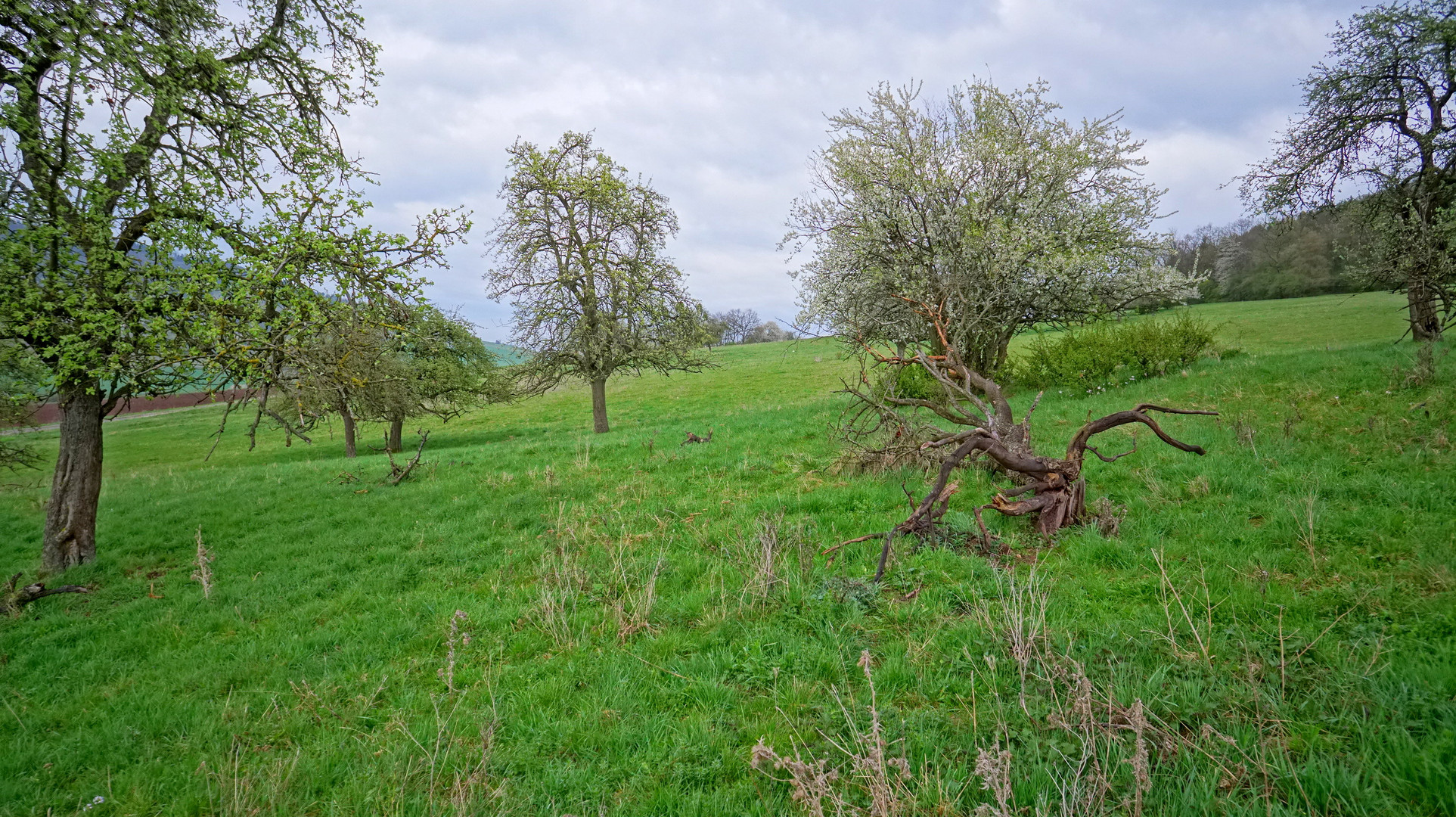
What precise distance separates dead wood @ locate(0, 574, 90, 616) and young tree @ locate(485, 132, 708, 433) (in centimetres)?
1438

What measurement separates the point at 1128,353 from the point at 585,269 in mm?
17587

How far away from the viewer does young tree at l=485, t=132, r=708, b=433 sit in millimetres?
19859

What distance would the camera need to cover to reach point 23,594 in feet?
22.6

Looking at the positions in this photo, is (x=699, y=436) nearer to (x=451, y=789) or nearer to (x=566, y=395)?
(x=451, y=789)

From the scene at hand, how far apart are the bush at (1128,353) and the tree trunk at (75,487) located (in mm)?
20621

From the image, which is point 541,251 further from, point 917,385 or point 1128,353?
point 1128,353

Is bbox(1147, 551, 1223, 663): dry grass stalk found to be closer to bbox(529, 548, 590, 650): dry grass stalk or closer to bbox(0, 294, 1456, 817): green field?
bbox(0, 294, 1456, 817): green field

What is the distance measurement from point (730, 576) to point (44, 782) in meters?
5.03

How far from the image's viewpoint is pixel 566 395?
45.4m

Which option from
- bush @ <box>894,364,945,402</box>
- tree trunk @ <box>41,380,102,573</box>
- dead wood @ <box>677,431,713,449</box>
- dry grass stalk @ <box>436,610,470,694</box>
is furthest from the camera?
bush @ <box>894,364,945,402</box>

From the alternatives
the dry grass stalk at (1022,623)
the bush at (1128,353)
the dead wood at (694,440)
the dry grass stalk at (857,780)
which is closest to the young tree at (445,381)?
the dead wood at (694,440)

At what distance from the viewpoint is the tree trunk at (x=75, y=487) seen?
786cm

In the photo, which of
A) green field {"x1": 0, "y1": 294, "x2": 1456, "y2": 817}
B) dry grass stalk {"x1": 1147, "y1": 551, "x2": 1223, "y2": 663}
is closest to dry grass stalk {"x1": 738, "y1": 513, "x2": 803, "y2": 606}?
green field {"x1": 0, "y1": 294, "x2": 1456, "y2": 817}

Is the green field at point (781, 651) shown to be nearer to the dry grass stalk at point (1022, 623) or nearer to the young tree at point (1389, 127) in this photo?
the dry grass stalk at point (1022, 623)
